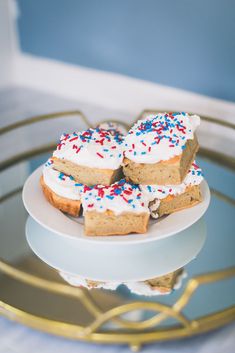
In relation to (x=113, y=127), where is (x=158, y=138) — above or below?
above

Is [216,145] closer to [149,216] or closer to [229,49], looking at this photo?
[229,49]

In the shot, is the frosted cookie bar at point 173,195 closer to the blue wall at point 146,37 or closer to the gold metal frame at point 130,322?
the gold metal frame at point 130,322

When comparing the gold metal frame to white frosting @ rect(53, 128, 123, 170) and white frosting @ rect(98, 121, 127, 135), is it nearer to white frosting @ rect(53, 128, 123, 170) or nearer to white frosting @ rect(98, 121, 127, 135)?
white frosting @ rect(53, 128, 123, 170)

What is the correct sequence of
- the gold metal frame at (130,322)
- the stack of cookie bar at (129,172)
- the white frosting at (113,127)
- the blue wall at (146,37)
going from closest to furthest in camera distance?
the gold metal frame at (130,322), the stack of cookie bar at (129,172), the white frosting at (113,127), the blue wall at (146,37)

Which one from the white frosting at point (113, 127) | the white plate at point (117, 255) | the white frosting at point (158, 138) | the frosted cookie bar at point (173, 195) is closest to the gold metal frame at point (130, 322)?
the white plate at point (117, 255)

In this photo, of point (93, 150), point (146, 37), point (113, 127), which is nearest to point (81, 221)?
point (93, 150)

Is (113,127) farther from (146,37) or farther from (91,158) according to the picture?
(146,37)
